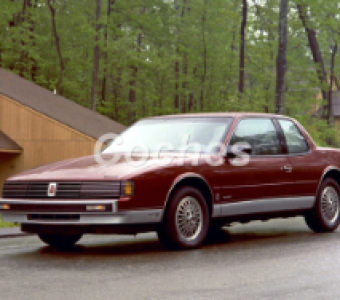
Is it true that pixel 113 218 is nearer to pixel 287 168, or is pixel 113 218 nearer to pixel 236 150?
pixel 236 150

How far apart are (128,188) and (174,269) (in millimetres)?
1352

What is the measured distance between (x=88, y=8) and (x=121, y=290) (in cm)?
4654

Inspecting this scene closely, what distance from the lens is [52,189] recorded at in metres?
9.20

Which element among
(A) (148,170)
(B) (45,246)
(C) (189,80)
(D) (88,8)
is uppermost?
(D) (88,8)

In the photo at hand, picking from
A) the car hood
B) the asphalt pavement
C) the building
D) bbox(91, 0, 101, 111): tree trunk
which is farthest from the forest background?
the car hood

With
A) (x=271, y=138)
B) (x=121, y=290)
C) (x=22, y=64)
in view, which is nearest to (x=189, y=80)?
(x=22, y=64)

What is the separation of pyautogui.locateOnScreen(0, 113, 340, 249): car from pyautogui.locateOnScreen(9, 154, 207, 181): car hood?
0.01 metres

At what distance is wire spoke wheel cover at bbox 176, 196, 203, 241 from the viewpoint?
31.5ft

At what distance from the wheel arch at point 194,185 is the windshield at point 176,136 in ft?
1.85

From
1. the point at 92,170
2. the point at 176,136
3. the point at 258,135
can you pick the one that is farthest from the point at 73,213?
the point at 258,135

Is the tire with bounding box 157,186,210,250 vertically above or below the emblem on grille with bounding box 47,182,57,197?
below

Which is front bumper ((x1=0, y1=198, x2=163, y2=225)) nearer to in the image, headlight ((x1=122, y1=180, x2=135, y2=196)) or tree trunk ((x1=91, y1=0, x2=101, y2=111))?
headlight ((x1=122, y1=180, x2=135, y2=196))

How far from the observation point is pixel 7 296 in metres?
6.55

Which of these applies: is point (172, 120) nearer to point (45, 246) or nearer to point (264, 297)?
point (45, 246)
